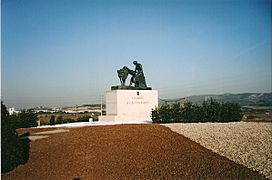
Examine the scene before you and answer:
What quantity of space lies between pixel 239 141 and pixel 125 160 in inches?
183

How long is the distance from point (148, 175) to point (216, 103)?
11981mm

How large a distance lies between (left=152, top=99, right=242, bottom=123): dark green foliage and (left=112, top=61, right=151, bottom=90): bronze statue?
13.9ft

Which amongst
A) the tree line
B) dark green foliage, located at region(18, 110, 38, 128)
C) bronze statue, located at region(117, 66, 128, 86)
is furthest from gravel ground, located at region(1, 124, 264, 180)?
bronze statue, located at region(117, 66, 128, 86)

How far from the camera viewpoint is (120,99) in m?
21.8

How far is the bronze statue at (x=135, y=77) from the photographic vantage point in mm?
21825

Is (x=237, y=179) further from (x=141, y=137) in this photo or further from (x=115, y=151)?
(x=141, y=137)

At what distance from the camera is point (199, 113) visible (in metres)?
17.8

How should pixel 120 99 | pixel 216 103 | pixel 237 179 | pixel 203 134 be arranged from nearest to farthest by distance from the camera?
pixel 237 179
pixel 203 134
pixel 216 103
pixel 120 99

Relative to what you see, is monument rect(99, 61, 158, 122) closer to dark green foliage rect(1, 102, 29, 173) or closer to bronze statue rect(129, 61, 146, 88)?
bronze statue rect(129, 61, 146, 88)

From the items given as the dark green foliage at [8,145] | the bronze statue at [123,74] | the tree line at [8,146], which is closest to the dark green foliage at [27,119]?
the bronze statue at [123,74]

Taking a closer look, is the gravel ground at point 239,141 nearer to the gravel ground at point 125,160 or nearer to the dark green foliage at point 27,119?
the gravel ground at point 125,160

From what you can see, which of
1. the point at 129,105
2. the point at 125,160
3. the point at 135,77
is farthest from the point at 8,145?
the point at 135,77

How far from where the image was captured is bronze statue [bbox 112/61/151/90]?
21825 mm

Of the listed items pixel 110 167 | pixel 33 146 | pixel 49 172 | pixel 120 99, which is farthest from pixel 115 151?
pixel 120 99
